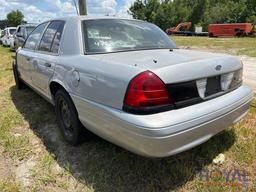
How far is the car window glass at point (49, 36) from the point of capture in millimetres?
3785

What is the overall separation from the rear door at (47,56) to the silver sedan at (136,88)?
2 centimetres

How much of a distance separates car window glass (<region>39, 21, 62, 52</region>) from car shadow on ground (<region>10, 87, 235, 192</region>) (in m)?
1.26

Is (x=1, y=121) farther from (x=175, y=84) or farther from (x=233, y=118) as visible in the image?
(x=233, y=118)

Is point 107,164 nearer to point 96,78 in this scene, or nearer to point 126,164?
point 126,164

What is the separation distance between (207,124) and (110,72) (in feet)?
3.18

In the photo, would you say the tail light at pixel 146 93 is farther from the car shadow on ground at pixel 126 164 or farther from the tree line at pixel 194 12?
the tree line at pixel 194 12

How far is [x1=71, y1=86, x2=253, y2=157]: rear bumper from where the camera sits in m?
2.17

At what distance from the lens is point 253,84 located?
597 centimetres

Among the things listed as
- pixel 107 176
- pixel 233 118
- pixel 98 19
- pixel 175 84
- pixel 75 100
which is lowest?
pixel 107 176

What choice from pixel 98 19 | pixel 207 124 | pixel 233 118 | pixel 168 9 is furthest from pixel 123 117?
pixel 168 9

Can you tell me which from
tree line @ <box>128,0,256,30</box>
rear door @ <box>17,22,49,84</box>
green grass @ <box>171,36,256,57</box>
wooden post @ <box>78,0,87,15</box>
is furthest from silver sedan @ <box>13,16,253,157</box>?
tree line @ <box>128,0,256,30</box>

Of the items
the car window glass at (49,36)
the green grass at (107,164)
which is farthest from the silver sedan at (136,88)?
the green grass at (107,164)

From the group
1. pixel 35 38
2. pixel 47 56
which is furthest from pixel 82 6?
pixel 47 56

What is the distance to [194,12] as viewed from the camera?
62.5 metres
